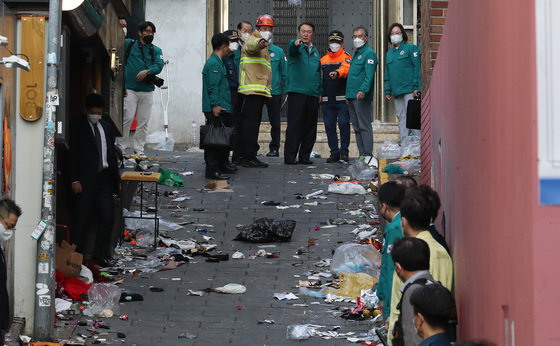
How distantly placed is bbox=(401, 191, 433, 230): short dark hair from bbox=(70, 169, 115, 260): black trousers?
235 inches

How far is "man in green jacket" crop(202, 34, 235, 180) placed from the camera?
1612 cm

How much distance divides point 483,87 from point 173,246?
854cm

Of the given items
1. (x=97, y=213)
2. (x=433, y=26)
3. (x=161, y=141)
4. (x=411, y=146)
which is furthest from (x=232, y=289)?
(x=161, y=141)

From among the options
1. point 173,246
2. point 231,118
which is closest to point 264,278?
point 173,246

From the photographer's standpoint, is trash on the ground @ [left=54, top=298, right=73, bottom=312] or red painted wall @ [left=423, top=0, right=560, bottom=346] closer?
red painted wall @ [left=423, top=0, right=560, bottom=346]

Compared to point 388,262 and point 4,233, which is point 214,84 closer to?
point 4,233

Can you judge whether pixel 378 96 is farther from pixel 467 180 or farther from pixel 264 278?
pixel 467 180

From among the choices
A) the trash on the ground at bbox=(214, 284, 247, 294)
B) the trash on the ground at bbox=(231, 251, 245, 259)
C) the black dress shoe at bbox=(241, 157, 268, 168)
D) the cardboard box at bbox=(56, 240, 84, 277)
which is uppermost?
the black dress shoe at bbox=(241, 157, 268, 168)

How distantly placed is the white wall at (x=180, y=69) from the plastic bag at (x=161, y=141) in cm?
19

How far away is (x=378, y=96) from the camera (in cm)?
2370

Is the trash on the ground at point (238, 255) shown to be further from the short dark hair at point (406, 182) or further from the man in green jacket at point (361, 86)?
the man in green jacket at point (361, 86)

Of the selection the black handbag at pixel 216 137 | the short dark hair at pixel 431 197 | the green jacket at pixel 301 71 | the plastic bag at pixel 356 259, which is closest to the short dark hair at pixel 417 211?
the short dark hair at pixel 431 197

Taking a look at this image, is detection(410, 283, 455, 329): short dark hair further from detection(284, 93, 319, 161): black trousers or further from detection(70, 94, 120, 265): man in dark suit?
detection(284, 93, 319, 161): black trousers

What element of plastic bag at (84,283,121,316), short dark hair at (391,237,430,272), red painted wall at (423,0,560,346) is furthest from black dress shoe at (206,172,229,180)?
short dark hair at (391,237,430,272)
